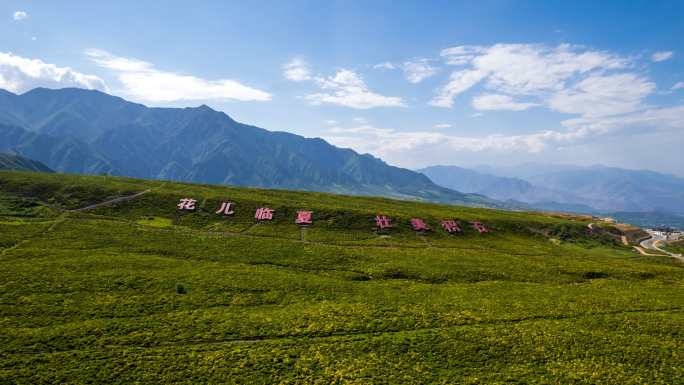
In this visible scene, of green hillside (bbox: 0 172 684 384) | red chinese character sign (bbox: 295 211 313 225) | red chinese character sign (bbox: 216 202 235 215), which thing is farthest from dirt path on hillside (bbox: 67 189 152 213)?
red chinese character sign (bbox: 295 211 313 225)

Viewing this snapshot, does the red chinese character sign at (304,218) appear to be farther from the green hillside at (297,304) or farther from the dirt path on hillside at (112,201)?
the dirt path on hillside at (112,201)

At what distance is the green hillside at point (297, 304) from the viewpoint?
33.9 metres

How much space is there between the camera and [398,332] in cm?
4119

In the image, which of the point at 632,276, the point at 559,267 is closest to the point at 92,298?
Answer: the point at 559,267

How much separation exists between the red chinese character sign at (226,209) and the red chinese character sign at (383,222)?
3561 cm

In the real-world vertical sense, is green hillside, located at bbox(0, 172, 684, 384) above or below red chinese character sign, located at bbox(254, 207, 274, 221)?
below

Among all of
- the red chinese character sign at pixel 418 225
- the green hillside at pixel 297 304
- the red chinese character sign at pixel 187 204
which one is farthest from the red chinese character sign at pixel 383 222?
the red chinese character sign at pixel 187 204

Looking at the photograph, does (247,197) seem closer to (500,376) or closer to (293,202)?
(293,202)

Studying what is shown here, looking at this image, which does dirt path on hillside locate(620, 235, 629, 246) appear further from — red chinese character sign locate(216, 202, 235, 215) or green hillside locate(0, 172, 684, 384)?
red chinese character sign locate(216, 202, 235, 215)

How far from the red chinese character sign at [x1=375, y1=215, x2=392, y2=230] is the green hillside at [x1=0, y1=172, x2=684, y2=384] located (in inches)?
108

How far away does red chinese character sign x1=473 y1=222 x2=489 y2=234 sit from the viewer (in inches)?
3842

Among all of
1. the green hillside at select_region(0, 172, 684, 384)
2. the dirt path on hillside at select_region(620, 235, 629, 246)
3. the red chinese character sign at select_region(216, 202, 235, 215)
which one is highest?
the red chinese character sign at select_region(216, 202, 235, 215)

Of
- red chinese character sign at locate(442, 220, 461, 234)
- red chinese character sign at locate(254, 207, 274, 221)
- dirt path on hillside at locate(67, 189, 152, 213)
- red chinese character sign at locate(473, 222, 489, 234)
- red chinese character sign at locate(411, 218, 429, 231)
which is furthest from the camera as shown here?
red chinese character sign at locate(473, 222, 489, 234)

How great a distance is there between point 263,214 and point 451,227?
4854cm
